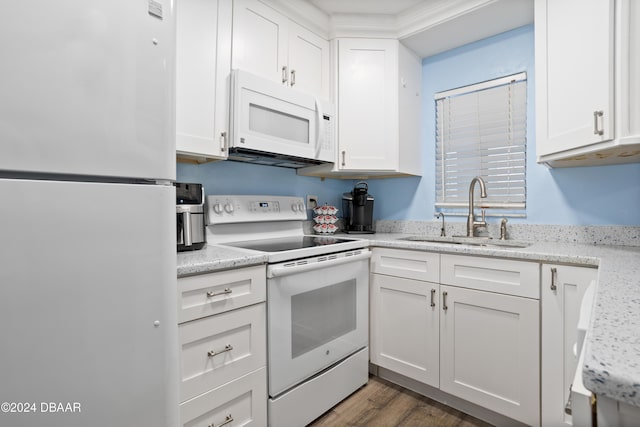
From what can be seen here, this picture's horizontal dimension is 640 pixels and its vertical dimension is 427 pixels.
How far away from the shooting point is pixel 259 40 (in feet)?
5.92

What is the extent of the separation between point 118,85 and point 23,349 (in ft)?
2.15

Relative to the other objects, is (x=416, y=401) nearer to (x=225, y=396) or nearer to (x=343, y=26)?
(x=225, y=396)

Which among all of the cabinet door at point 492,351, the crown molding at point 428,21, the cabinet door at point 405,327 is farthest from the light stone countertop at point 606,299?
the crown molding at point 428,21

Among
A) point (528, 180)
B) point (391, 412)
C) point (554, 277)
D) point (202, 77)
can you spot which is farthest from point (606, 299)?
point (202, 77)

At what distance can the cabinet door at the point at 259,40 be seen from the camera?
1.71m

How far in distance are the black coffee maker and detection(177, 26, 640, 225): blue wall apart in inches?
8.0

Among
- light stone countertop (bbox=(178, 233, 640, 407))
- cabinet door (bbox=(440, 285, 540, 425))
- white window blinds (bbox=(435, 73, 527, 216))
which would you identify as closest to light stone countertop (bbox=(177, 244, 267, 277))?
light stone countertop (bbox=(178, 233, 640, 407))

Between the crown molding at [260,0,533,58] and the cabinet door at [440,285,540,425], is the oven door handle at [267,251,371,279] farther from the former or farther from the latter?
the crown molding at [260,0,533,58]

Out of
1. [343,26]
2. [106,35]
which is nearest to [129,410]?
[106,35]

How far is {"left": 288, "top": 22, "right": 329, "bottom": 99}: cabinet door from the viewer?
1994 mm

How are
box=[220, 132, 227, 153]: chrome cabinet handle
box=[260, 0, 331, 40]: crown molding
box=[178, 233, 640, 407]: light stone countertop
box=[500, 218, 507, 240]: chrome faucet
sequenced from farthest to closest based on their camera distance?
box=[500, 218, 507, 240]: chrome faucet
box=[260, 0, 331, 40]: crown molding
box=[220, 132, 227, 153]: chrome cabinet handle
box=[178, 233, 640, 407]: light stone countertop

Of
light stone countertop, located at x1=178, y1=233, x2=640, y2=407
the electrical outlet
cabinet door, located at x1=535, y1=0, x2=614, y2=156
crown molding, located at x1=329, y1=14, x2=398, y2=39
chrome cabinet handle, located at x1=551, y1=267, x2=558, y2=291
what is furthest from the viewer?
the electrical outlet

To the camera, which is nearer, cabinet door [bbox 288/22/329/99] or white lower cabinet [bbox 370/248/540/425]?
white lower cabinet [bbox 370/248/540/425]

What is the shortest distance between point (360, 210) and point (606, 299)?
6.13 feet
